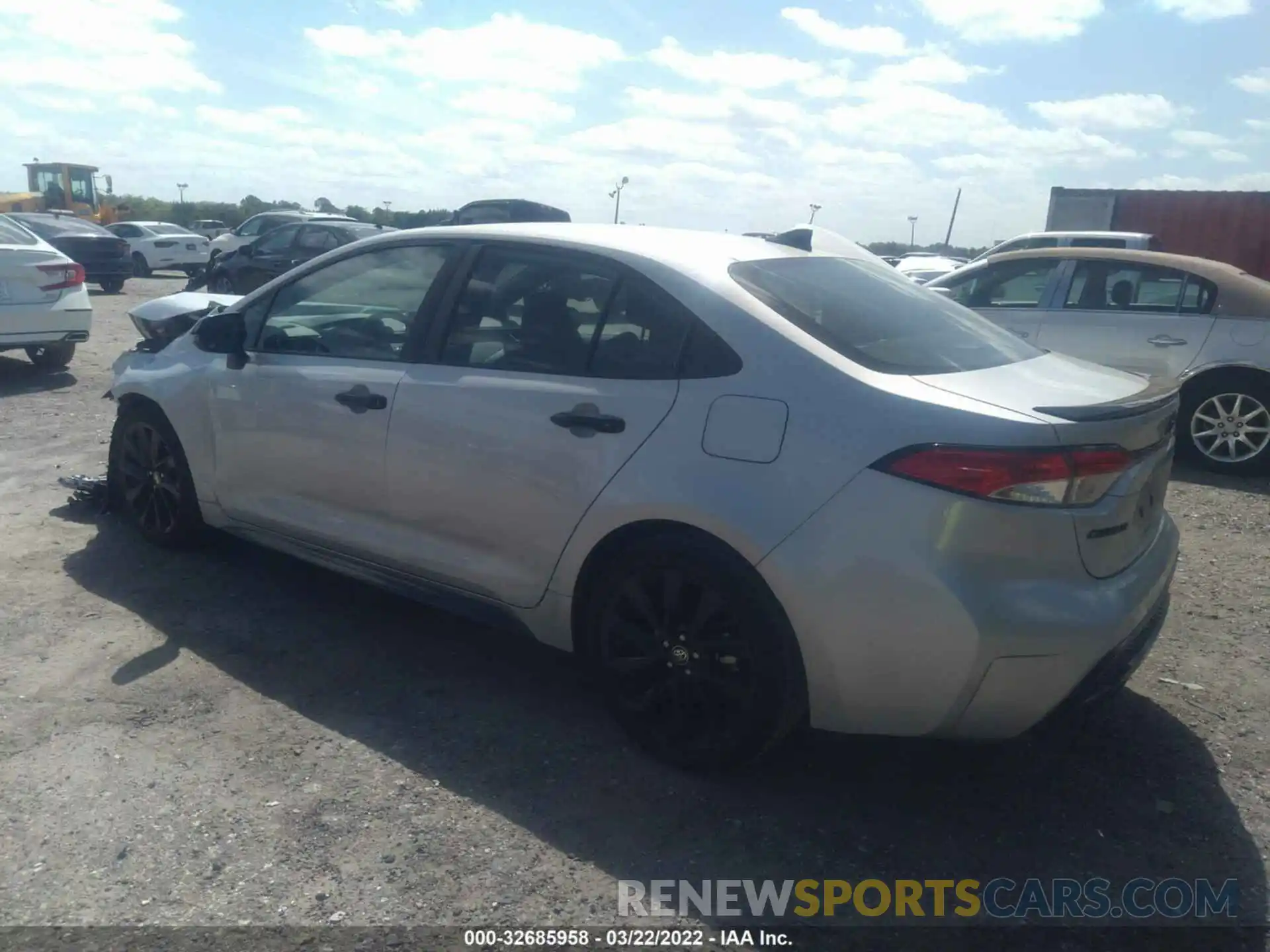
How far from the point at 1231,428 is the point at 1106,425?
5.56 meters

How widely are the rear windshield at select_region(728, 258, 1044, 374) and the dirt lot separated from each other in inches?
50.7

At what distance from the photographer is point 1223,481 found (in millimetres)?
7406

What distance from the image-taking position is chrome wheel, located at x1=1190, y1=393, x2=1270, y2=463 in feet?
24.3

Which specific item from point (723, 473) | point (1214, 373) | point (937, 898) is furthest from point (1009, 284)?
point (937, 898)

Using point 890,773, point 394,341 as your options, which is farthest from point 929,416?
point 394,341

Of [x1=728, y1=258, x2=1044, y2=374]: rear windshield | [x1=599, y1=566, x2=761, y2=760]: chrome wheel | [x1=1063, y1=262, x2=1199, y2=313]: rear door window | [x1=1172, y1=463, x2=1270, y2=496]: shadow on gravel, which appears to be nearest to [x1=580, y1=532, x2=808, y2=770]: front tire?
[x1=599, y1=566, x2=761, y2=760]: chrome wheel

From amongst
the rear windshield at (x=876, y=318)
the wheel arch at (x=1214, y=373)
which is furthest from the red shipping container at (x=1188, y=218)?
the rear windshield at (x=876, y=318)

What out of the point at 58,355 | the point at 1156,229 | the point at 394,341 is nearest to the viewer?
the point at 394,341

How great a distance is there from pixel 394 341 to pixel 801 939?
98.2 inches

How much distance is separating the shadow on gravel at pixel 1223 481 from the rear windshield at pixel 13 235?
9.73m

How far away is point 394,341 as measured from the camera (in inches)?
155

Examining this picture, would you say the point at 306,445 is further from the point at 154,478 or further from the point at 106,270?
the point at 106,270

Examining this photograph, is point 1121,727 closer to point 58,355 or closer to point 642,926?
point 642,926

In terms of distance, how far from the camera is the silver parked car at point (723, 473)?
8.93ft
